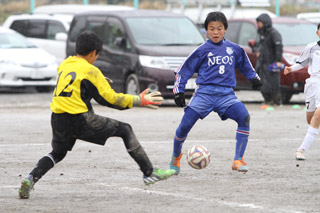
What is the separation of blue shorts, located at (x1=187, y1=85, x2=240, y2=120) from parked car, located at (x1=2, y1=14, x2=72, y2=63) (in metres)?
15.4

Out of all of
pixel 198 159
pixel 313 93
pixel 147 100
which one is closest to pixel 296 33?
pixel 313 93

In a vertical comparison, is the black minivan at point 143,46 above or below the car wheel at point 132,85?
above

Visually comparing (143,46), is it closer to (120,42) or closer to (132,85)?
(120,42)

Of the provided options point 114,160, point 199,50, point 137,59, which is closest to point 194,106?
point 199,50

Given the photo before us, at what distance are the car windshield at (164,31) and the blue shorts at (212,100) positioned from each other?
9.83 m

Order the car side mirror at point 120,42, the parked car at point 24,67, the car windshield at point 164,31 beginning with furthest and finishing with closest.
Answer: the parked car at point 24,67 → the car windshield at point 164,31 → the car side mirror at point 120,42

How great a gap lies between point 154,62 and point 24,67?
12.9 ft

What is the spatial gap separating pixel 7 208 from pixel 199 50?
3130 millimetres

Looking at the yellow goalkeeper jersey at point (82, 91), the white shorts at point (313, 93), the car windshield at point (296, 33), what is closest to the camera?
the yellow goalkeeper jersey at point (82, 91)

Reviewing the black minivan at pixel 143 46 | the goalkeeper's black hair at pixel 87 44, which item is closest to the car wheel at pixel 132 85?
the black minivan at pixel 143 46

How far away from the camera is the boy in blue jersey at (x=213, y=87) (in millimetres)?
9727

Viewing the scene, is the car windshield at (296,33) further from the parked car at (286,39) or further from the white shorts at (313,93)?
the white shorts at (313,93)

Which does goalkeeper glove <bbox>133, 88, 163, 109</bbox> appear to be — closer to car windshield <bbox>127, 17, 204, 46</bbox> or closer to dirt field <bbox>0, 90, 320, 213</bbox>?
dirt field <bbox>0, 90, 320, 213</bbox>

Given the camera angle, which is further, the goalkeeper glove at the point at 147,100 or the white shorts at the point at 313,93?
the white shorts at the point at 313,93
